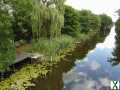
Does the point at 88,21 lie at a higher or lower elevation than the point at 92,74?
higher

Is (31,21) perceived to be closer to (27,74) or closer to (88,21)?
(27,74)

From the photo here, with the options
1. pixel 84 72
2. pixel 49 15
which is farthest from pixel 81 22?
pixel 84 72

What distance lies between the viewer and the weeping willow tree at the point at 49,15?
3419cm

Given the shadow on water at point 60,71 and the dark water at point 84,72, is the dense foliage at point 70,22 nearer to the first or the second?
the shadow on water at point 60,71

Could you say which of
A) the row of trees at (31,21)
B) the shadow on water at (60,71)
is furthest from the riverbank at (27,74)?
the row of trees at (31,21)

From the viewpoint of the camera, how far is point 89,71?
35.0 metres

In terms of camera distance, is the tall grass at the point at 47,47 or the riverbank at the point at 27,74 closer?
the riverbank at the point at 27,74

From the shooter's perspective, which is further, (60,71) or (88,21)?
(88,21)

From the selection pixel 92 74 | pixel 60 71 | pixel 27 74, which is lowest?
pixel 92 74

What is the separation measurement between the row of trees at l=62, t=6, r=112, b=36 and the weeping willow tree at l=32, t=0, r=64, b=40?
48.7 ft

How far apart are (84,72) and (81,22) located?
28.7 metres

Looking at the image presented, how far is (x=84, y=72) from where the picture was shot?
1351 inches

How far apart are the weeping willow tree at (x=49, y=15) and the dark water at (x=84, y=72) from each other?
3.98m

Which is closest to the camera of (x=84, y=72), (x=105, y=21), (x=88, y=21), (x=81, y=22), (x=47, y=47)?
(x=84, y=72)
